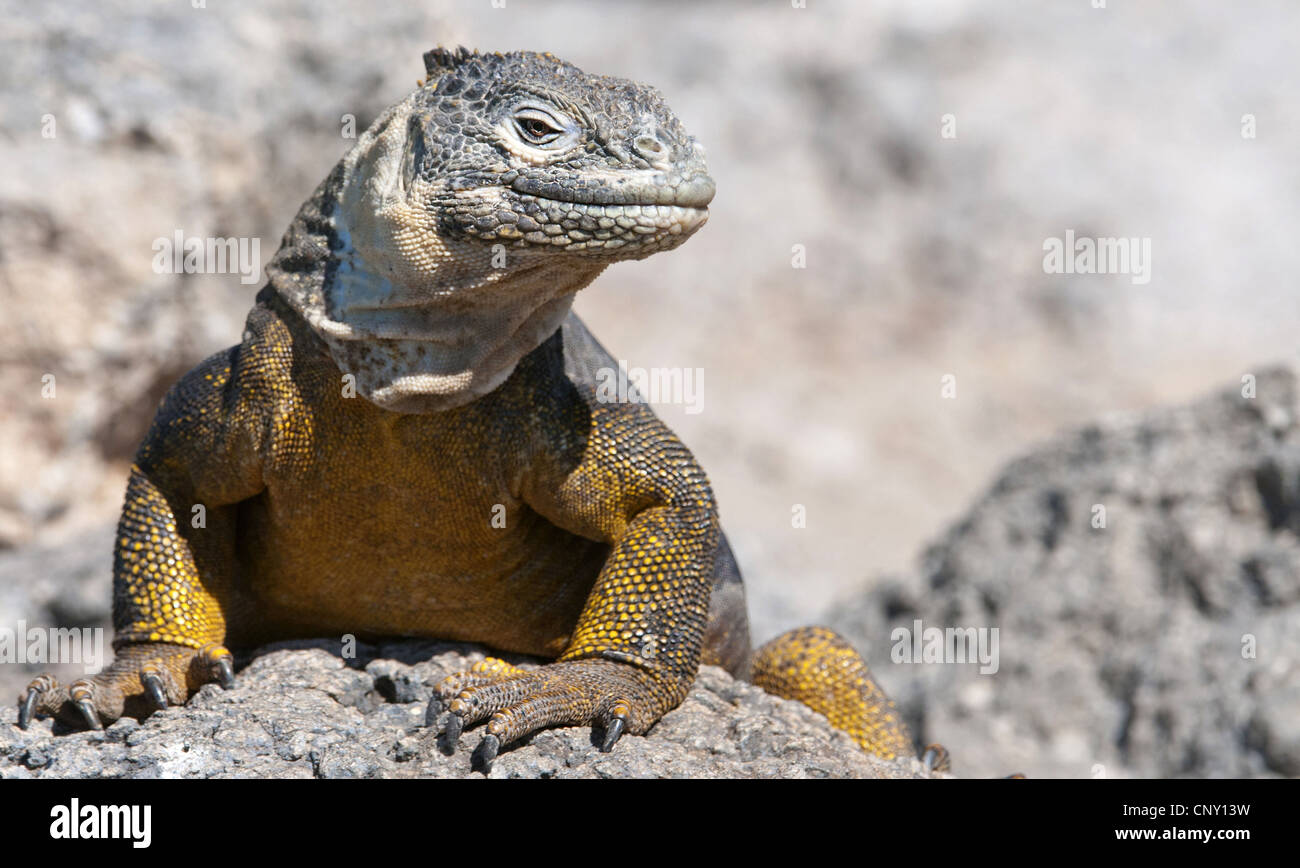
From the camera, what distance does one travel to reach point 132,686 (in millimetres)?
5492

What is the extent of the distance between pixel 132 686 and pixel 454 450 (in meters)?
1.58

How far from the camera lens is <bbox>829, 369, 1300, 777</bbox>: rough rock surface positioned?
27.3 ft

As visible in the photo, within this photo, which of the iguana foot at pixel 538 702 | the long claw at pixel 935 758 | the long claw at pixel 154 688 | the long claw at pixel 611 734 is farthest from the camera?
the long claw at pixel 935 758

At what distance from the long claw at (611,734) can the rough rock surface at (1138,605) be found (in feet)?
13.1

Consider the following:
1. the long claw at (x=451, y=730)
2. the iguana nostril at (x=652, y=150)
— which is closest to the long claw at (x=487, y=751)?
the long claw at (x=451, y=730)

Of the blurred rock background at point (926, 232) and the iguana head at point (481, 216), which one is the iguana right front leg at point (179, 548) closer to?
the iguana head at point (481, 216)

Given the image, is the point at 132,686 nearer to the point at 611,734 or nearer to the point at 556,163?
the point at 611,734

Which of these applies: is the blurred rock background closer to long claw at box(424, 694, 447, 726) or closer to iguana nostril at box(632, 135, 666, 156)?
long claw at box(424, 694, 447, 726)

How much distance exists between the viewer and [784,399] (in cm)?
2189

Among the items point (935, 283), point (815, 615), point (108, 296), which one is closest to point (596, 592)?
point (815, 615)

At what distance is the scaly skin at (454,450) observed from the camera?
475 cm

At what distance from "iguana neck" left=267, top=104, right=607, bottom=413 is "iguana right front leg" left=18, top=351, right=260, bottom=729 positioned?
0.69 metres

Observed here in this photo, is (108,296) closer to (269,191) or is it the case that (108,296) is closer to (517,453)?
(269,191)

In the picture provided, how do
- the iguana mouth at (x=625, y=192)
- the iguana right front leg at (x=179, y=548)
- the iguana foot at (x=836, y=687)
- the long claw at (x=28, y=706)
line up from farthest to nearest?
the iguana foot at (x=836, y=687)
the iguana right front leg at (x=179, y=548)
the long claw at (x=28, y=706)
the iguana mouth at (x=625, y=192)
